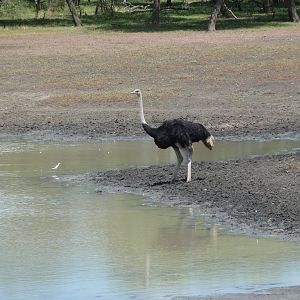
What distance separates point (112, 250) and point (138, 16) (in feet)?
156

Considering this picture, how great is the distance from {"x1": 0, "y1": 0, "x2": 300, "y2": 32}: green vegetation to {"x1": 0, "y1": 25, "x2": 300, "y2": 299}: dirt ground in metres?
9.05

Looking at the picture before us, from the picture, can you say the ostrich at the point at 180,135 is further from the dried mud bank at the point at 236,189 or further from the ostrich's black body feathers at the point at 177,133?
the dried mud bank at the point at 236,189

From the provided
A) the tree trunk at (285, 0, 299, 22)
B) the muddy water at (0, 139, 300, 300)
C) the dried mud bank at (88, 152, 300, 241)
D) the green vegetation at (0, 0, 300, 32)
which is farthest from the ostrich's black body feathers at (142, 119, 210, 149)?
the tree trunk at (285, 0, 299, 22)

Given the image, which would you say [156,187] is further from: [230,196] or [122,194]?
[230,196]

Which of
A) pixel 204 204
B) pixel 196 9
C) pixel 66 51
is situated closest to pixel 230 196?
pixel 204 204

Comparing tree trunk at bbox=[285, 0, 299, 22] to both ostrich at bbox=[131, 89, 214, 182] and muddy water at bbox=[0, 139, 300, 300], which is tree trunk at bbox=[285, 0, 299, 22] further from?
ostrich at bbox=[131, 89, 214, 182]

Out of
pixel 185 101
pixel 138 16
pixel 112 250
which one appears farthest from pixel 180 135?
pixel 138 16

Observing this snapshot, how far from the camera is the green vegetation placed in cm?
4925

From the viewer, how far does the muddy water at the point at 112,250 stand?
9.75m

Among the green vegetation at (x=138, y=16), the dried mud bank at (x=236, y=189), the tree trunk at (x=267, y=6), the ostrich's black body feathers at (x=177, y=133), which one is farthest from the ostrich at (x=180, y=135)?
the tree trunk at (x=267, y=6)

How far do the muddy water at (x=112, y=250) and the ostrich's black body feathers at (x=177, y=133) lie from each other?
89cm

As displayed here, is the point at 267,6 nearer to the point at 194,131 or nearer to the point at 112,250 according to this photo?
the point at 194,131

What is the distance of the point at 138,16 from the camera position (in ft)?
191

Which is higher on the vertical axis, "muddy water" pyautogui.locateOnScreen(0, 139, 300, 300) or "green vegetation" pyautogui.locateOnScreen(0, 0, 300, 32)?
"muddy water" pyautogui.locateOnScreen(0, 139, 300, 300)
